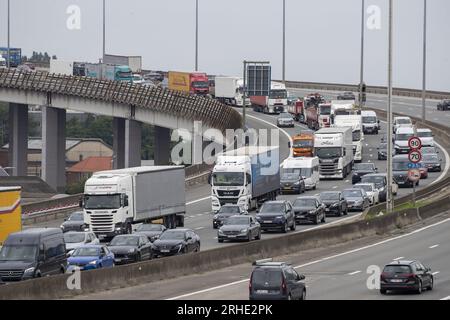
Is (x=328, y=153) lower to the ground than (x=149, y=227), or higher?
higher

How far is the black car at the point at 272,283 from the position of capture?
40.4m

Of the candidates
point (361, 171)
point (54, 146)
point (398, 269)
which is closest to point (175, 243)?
point (398, 269)

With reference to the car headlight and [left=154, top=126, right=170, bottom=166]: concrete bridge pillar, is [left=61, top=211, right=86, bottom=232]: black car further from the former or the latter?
[left=154, top=126, right=170, bottom=166]: concrete bridge pillar

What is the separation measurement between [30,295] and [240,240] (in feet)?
70.1

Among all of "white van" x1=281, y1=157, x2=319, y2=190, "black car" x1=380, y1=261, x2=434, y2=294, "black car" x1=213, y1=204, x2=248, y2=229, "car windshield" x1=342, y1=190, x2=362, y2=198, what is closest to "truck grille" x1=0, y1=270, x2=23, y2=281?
"black car" x1=380, y1=261, x2=434, y2=294

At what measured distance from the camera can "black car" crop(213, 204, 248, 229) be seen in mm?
67688

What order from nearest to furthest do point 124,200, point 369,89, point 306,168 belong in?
1. point 124,200
2. point 306,168
3. point 369,89

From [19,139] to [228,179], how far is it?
5497 centimetres

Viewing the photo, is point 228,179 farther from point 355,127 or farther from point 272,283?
point 272,283

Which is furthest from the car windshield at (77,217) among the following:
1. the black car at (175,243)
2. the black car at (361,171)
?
the black car at (361,171)

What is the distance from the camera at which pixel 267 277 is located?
4081cm

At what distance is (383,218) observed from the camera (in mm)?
67000

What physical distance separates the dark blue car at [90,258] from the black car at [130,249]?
1.75 m

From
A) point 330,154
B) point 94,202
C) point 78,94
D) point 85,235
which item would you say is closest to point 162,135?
point 78,94
